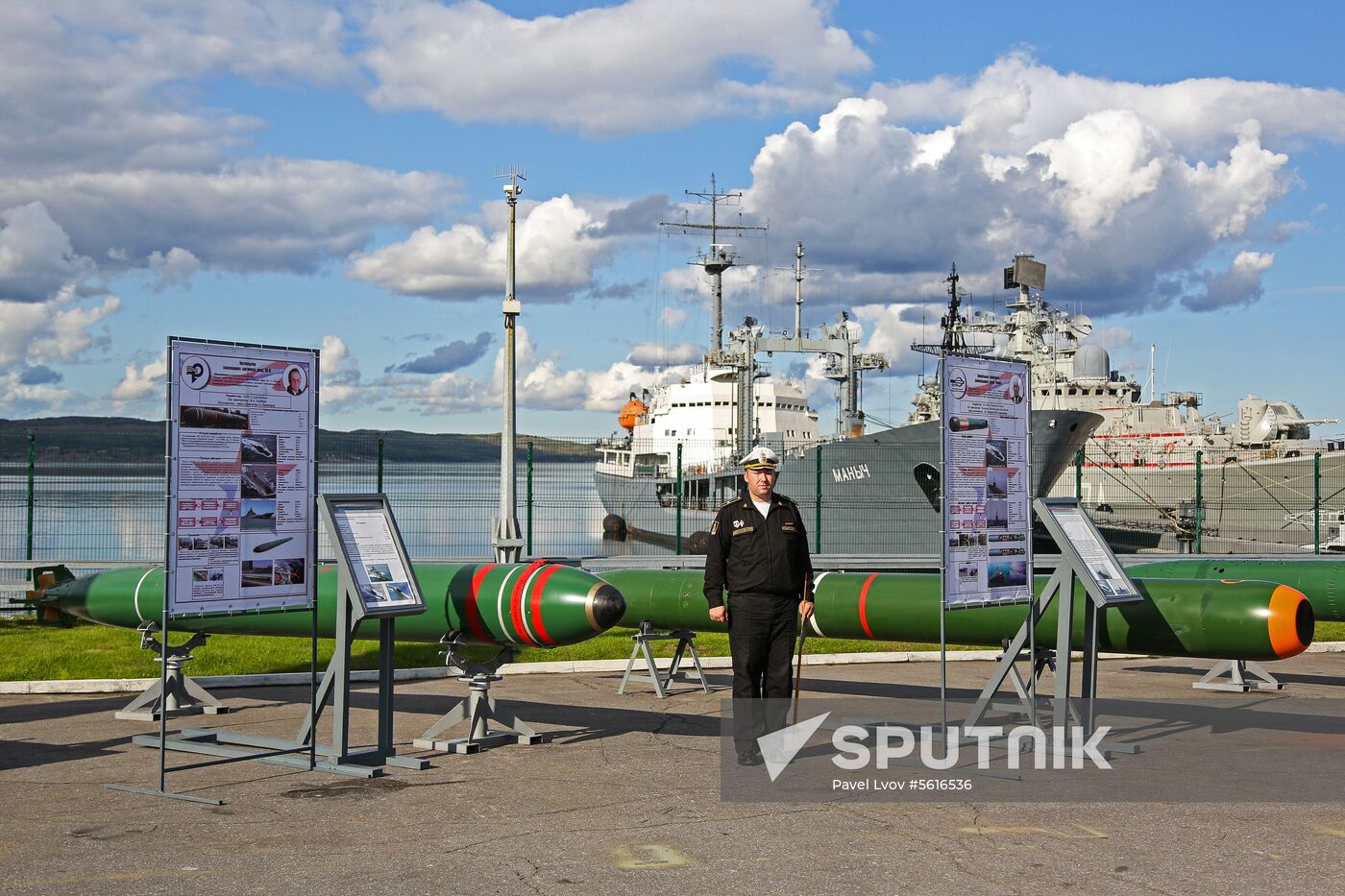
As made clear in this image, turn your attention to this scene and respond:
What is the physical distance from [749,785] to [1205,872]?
283 cm

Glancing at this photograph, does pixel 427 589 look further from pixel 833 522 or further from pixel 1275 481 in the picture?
pixel 1275 481

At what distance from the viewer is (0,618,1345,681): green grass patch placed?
523 inches

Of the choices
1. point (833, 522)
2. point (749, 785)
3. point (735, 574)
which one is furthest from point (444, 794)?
point (833, 522)

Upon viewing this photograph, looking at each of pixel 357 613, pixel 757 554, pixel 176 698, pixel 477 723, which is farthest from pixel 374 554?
pixel 176 698

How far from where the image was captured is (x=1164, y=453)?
40.5 meters

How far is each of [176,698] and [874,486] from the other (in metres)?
20.8

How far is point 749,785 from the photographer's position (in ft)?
26.5

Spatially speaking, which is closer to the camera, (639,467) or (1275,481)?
(1275,481)

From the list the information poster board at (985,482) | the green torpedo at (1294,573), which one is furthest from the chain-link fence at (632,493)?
the green torpedo at (1294,573)

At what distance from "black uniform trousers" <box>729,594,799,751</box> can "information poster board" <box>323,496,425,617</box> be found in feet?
7.25

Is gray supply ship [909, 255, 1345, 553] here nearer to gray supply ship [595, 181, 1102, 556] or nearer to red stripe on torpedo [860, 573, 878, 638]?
gray supply ship [595, 181, 1102, 556]

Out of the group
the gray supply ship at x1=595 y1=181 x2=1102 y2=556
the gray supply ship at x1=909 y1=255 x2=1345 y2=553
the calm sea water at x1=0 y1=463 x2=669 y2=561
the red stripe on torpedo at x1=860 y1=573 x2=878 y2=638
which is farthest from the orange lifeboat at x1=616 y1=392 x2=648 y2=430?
the red stripe on torpedo at x1=860 y1=573 x2=878 y2=638

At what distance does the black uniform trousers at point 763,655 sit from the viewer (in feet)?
29.0

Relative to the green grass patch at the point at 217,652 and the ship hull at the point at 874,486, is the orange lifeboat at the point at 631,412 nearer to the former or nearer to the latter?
the ship hull at the point at 874,486
